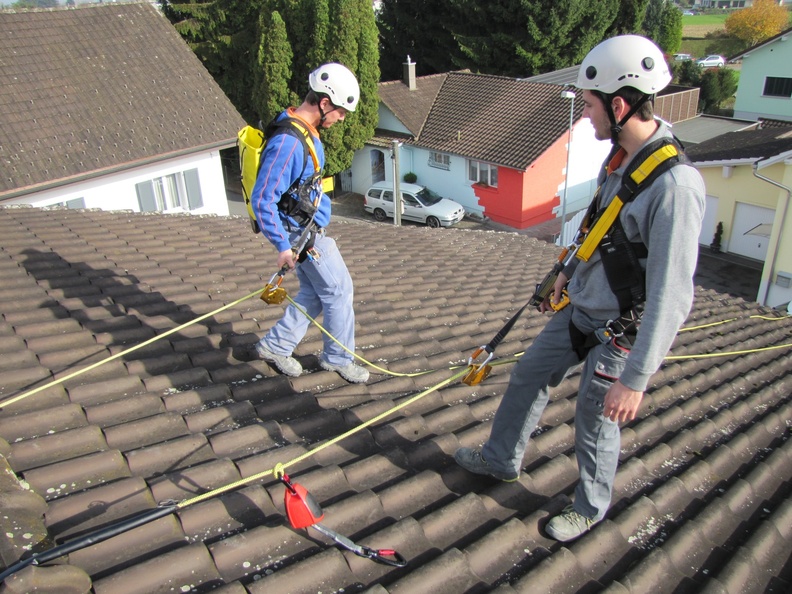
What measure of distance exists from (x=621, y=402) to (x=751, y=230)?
20.1m

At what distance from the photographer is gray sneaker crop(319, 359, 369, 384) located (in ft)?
13.6

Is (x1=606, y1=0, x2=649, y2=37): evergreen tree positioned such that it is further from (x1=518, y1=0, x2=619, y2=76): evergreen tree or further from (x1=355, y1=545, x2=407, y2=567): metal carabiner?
(x1=355, y1=545, x2=407, y2=567): metal carabiner

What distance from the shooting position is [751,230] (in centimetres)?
1992

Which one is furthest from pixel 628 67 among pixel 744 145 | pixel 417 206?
pixel 744 145

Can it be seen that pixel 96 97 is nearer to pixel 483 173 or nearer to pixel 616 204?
pixel 483 173

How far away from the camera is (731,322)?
7.32 meters

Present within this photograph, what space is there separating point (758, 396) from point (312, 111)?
369cm

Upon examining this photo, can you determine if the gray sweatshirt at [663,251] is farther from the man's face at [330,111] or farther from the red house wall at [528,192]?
the red house wall at [528,192]

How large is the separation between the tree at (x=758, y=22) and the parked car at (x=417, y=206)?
42.2m

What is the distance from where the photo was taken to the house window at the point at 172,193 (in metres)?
17.2

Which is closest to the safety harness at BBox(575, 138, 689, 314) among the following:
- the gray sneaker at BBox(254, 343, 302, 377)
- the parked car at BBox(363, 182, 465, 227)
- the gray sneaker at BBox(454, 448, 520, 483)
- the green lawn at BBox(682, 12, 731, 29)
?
the gray sneaker at BBox(454, 448, 520, 483)

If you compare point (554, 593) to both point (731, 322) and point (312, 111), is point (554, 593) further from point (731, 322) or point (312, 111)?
point (731, 322)

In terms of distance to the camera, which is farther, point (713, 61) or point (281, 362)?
point (713, 61)

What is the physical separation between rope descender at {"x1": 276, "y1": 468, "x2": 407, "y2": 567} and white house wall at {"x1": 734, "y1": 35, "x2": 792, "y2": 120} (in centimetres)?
3794
